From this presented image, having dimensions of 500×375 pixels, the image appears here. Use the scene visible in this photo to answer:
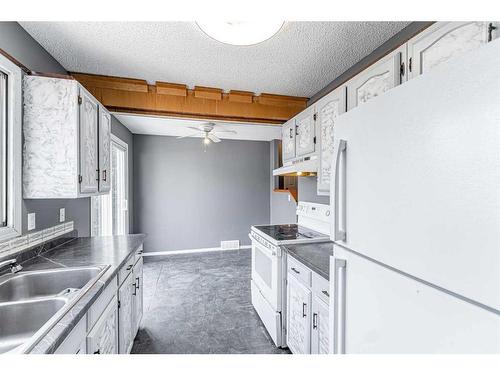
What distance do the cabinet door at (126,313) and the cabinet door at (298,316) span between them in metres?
1.21

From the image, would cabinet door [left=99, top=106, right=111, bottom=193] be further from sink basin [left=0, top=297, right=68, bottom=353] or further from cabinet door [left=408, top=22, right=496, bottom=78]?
cabinet door [left=408, top=22, right=496, bottom=78]

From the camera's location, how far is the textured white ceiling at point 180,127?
126 inches

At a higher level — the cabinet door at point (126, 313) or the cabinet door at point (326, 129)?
the cabinet door at point (326, 129)

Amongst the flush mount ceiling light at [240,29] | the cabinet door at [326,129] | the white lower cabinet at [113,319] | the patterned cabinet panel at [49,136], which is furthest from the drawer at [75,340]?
the cabinet door at [326,129]

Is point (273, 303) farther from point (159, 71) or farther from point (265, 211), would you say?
point (265, 211)

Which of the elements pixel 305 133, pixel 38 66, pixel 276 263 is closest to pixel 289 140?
pixel 305 133

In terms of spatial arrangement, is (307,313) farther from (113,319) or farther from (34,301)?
(34,301)

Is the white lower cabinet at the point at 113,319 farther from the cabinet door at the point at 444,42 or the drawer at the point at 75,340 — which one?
the cabinet door at the point at 444,42

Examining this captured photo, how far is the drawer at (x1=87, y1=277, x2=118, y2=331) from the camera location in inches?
42.6

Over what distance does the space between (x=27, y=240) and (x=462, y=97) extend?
2.31m

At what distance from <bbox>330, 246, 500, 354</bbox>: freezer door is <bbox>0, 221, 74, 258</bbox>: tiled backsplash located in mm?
1861

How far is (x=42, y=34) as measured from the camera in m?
1.67

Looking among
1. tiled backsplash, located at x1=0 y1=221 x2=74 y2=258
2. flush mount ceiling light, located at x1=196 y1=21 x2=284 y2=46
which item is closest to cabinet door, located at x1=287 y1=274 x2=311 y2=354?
flush mount ceiling light, located at x1=196 y1=21 x2=284 y2=46
